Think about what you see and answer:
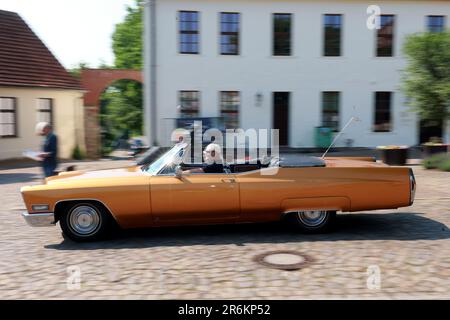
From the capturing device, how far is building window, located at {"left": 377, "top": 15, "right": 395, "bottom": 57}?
20.5 metres

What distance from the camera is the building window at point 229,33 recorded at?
64.9 ft

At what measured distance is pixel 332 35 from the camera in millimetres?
20281

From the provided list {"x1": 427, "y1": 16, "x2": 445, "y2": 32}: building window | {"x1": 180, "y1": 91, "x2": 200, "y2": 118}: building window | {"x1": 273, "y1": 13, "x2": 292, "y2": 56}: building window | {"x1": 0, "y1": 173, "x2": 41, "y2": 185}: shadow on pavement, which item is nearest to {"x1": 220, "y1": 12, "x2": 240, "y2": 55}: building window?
{"x1": 273, "y1": 13, "x2": 292, "y2": 56}: building window

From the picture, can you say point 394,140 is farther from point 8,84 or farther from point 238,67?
point 8,84

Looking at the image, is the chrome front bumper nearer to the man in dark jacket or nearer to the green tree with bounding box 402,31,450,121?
the man in dark jacket

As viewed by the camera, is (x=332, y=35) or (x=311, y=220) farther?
(x=332, y=35)

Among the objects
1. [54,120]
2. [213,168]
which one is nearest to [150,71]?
[54,120]

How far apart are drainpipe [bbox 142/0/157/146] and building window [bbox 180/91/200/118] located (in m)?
1.15

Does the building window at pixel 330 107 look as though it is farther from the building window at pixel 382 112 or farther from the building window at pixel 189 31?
the building window at pixel 189 31

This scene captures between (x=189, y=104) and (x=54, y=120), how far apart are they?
587 centimetres

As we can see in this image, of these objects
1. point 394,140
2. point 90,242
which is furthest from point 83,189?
point 394,140

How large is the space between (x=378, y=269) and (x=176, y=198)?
2.57 m

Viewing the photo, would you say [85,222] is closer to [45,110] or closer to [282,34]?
[45,110]

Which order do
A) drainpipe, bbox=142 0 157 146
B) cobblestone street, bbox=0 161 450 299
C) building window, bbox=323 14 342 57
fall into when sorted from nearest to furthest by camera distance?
cobblestone street, bbox=0 161 450 299 < drainpipe, bbox=142 0 157 146 < building window, bbox=323 14 342 57
